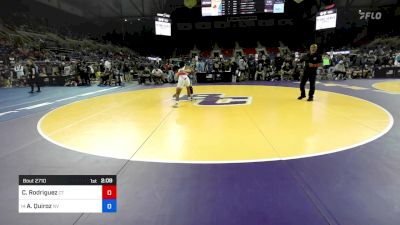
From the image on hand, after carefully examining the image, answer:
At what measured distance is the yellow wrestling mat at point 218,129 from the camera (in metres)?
3.99

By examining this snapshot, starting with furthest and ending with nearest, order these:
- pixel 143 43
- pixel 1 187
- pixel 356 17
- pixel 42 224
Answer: pixel 143 43, pixel 356 17, pixel 1 187, pixel 42 224

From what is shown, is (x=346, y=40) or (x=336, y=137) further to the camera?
→ (x=346, y=40)

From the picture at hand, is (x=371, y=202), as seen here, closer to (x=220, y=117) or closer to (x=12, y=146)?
(x=220, y=117)

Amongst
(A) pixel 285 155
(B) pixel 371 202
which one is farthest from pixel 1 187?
(B) pixel 371 202

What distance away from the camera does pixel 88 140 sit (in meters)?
4.77

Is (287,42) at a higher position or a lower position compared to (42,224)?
higher

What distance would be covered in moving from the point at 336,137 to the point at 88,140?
4237mm
